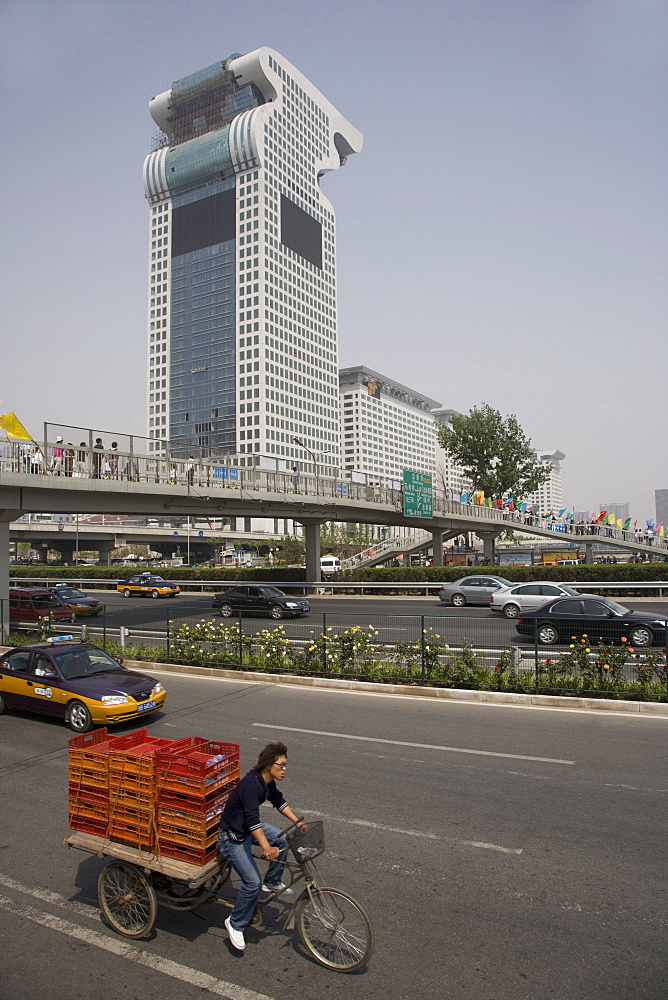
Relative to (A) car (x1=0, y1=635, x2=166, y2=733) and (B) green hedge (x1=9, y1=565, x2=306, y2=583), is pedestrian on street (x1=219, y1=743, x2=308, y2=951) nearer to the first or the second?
(A) car (x1=0, y1=635, x2=166, y2=733)

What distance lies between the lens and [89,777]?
5.34 meters

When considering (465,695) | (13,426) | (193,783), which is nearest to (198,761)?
(193,783)

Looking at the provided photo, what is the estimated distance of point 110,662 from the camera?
1281cm

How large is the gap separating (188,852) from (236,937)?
0.66m

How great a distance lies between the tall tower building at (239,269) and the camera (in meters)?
162

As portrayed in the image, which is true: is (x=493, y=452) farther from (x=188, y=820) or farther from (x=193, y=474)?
(x=188, y=820)

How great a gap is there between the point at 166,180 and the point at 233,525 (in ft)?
339

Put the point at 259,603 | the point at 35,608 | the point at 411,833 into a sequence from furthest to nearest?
the point at 259,603, the point at 35,608, the point at 411,833

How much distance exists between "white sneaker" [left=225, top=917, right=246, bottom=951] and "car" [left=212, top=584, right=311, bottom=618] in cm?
2192

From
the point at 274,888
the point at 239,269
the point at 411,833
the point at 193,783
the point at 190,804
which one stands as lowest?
the point at 411,833

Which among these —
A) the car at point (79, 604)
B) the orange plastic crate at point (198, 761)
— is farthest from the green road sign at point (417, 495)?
the orange plastic crate at point (198, 761)

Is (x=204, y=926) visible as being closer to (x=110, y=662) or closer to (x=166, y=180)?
(x=110, y=662)

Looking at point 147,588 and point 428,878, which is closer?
point 428,878

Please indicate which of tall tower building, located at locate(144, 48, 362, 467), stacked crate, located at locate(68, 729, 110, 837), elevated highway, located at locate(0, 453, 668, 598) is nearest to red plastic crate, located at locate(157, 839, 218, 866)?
stacked crate, located at locate(68, 729, 110, 837)
